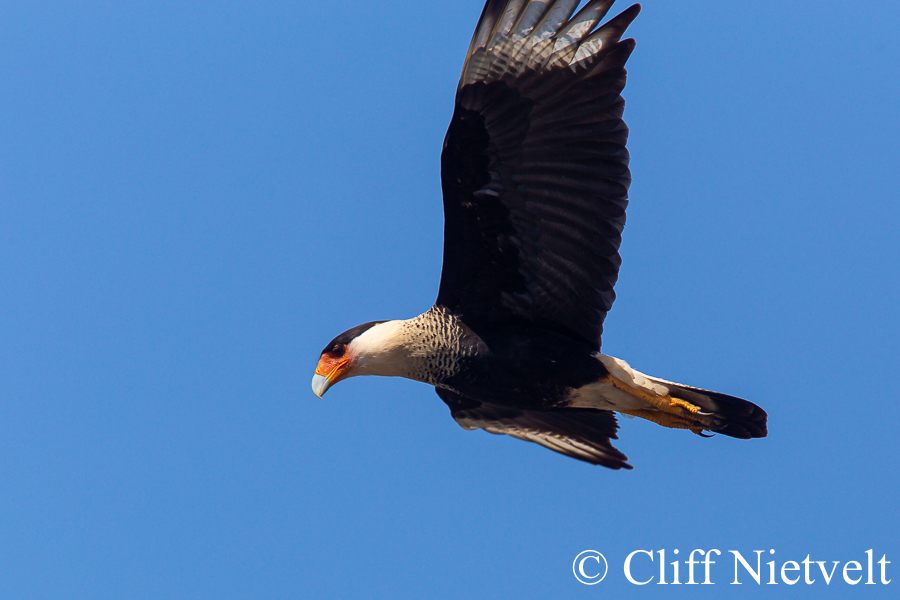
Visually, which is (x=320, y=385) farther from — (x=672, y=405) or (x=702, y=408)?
(x=702, y=408)

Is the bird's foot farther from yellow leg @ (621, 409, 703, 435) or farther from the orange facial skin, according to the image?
the orange facial skin

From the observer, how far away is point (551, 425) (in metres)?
7.25

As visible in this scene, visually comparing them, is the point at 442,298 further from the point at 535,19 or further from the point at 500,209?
the point at 535,19

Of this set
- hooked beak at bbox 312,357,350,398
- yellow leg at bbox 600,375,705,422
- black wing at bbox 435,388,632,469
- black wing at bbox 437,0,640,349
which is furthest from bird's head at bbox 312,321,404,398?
yellow leg at bbox 600,375,705,422

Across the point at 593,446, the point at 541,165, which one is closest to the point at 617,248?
the point at 541,165

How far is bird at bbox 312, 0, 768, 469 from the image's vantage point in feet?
18.7

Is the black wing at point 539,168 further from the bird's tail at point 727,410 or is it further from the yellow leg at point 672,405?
the bird's tail at point 727,410

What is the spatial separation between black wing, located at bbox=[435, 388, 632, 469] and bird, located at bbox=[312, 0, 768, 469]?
0.12ft

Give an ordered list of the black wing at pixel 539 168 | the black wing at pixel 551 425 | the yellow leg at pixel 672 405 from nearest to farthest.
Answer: the black wing at pixel 539 168 < the yellow leg at pixel 672 405 < the black wing at pixel 551 425

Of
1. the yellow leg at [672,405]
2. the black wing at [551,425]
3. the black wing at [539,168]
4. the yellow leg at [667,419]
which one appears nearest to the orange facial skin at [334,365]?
the black wing at [539,168]

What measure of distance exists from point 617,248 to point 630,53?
1.22 metres

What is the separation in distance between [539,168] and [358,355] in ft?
5.71

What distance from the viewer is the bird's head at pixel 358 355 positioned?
641 centimetres

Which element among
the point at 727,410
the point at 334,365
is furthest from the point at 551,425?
the point at 334,365
